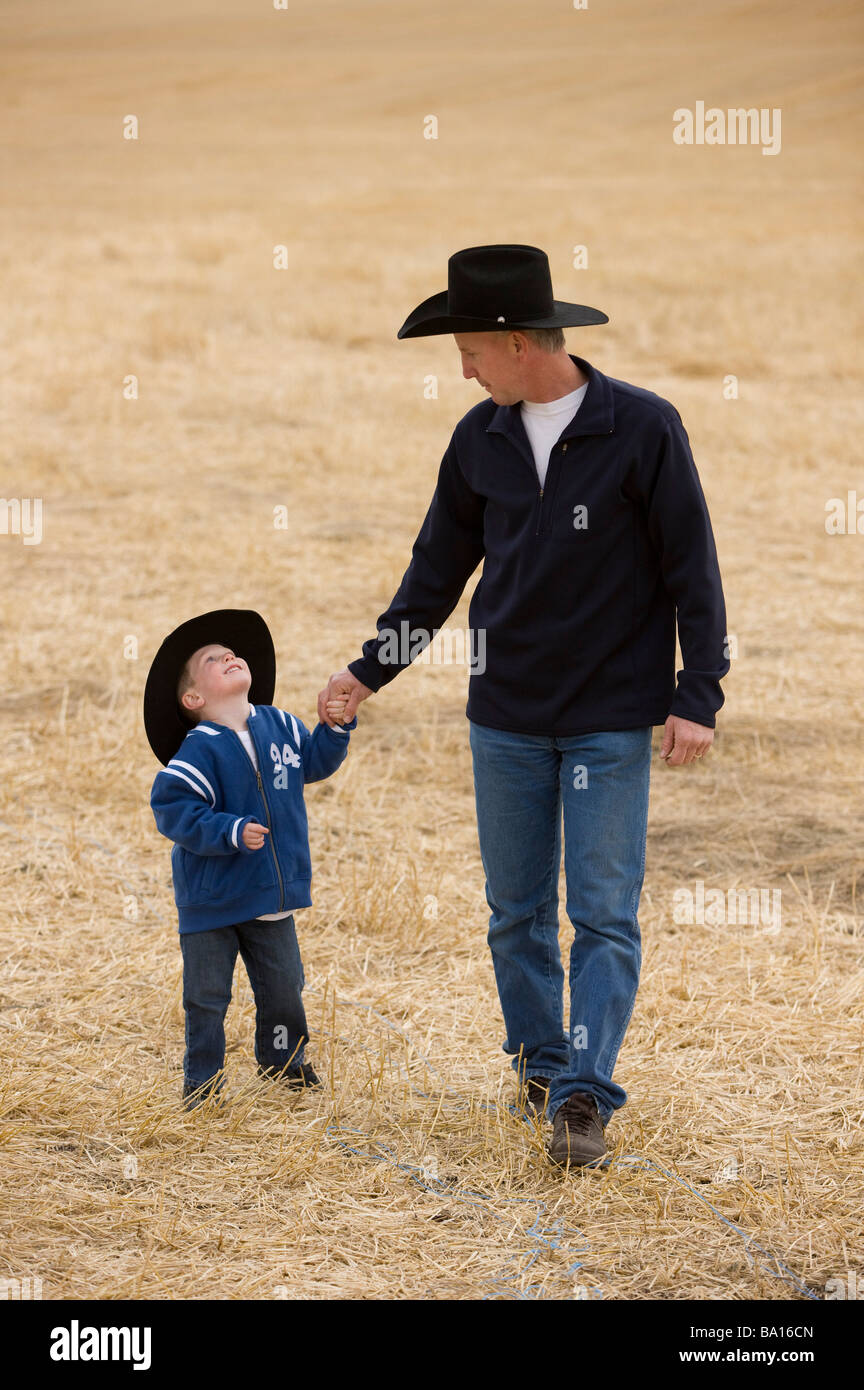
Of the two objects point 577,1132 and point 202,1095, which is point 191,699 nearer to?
point 202,1095

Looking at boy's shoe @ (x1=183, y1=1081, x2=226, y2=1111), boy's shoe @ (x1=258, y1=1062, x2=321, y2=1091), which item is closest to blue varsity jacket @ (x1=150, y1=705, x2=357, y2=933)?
boy's shoe @ (x1=183, y1=1081, x2=226, y2=1111)

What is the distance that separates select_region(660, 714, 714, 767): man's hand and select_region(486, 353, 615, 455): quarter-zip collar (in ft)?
2.57

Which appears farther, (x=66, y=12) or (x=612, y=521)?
(x=66, y=12)

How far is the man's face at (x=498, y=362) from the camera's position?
382 cm

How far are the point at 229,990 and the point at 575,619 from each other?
1.46m

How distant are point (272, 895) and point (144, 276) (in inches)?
799

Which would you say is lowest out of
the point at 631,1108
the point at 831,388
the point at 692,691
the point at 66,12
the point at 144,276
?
the point at 631,1108

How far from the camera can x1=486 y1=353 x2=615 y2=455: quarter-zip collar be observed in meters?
3.79

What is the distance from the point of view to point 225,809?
13.3ft

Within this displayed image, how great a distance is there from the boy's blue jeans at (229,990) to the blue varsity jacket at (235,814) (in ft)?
0.35

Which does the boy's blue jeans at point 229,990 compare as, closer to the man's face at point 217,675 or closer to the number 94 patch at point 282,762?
the number 94 patch at point 282,762
